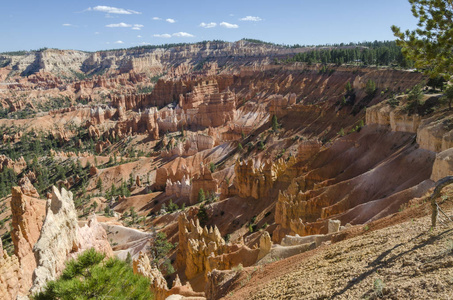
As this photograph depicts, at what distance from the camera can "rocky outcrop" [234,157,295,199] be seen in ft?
134

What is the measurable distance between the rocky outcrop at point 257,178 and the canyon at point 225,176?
190 millimetres

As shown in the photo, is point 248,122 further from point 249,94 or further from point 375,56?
point 375,56

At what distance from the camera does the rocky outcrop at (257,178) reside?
1603 inches

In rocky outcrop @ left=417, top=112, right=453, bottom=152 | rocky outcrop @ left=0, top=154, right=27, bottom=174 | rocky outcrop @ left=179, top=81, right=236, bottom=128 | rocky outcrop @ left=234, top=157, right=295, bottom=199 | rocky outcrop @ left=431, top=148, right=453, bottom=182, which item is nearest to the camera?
rocky outcrop @ left=431, top=148, right=453, bottom=182

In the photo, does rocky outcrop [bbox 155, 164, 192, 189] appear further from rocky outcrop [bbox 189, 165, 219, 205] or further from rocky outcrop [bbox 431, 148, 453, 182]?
rocky outcrop [bbox 431, 148, 453, 182]

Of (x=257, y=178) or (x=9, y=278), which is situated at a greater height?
(x=9, y=278)

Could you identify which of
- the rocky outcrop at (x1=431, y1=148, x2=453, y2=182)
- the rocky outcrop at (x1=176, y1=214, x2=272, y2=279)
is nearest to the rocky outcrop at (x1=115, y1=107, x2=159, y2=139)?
the rocky outcrop at (x1=176, y1=214, x2=272, y2=279)

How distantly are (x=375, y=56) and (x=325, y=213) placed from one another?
81.7m

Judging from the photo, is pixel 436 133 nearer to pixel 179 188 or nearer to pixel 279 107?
pixel 179 188

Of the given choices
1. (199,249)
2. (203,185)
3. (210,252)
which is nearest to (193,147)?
(203,185)

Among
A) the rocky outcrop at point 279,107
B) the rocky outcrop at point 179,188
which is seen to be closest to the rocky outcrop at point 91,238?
the rocky outcrop at point 179,188

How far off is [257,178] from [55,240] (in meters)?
26.7

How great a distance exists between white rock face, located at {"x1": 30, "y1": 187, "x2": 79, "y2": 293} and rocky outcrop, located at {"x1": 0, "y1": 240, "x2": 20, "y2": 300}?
10.6 ft

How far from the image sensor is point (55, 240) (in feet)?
58.7
